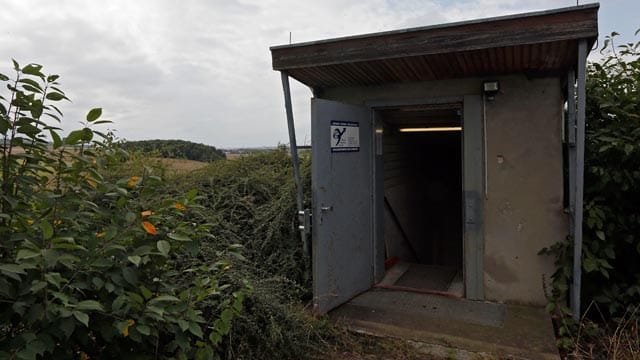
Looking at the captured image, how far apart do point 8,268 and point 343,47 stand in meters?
3.09

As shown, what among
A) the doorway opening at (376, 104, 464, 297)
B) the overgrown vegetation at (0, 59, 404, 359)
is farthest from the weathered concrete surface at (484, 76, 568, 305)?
the overgrown vegetation at (0, 59, 404, 359)

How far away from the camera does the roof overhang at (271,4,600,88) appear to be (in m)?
3.18

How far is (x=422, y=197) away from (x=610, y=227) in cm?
404

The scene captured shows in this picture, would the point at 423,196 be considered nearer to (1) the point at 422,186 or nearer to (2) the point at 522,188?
(1) the point at 422,186

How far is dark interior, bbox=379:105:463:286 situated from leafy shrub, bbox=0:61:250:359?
134 inches

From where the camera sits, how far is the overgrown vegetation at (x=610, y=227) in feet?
11.8

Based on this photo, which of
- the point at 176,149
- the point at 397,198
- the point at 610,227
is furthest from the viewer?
the point at 176,149

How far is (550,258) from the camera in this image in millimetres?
4070

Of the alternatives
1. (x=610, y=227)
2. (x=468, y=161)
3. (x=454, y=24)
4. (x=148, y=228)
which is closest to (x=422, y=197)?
(x=468, y=161)

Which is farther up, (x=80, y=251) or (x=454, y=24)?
(x=454, y=24)

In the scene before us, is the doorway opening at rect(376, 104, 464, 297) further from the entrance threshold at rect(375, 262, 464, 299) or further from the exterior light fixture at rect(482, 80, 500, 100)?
the exterior light fixture at rect(482, 80, 500, 100)

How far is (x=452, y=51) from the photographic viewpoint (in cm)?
347

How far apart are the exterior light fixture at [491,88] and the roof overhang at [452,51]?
0.38 ft

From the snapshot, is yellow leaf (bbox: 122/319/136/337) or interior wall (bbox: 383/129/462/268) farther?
interior wall (bbox: 383/129/462/268)
